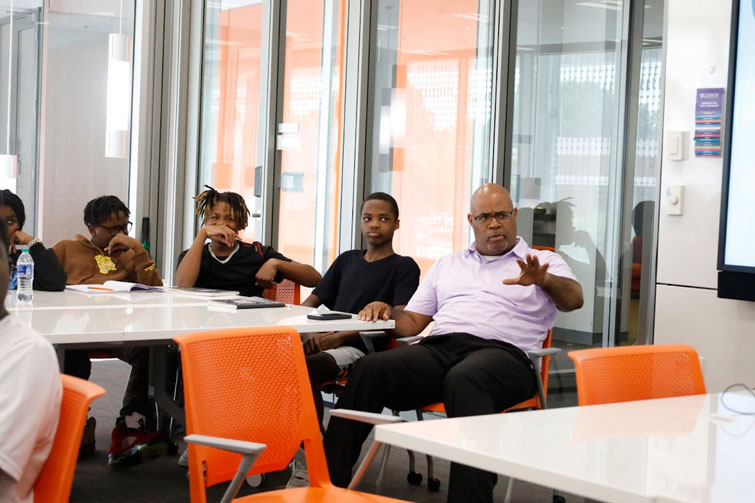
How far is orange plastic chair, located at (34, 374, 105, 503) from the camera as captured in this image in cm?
181

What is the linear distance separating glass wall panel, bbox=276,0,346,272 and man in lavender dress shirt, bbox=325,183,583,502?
2136 mm

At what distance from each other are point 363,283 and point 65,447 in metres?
2.81

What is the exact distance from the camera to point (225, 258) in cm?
505

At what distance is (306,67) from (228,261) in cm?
200

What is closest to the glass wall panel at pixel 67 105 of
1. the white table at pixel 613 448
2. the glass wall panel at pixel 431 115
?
the glass wall panel at pixel 431 115

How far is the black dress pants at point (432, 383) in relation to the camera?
11.4 ft

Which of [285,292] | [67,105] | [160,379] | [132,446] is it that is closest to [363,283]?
[285,292]

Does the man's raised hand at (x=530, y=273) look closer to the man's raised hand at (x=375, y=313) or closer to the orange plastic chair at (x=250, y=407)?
the man's raised hand at (x=375, y=313)

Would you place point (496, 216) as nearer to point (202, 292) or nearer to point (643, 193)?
point (643, 193)

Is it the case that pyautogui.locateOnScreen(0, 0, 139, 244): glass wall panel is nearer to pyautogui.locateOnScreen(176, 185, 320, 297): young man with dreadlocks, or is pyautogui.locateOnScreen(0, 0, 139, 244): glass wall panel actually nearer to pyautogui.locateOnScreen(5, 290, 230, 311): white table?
pyautogui.locateOnScreen(176, 185, 320, 297): young man with dreadlocks

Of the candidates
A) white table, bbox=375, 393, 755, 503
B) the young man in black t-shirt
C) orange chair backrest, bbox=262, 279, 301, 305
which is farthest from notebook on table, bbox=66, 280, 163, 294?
white table, bbox=375, 393, 755, 503

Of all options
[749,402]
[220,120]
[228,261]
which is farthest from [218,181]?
[749,402]

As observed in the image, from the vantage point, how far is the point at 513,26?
5.44 meters

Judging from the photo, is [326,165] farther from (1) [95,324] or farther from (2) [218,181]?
(1) [95,324]
